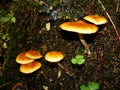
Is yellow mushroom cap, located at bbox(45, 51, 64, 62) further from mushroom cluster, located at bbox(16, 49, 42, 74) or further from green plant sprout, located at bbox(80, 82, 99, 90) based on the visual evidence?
green plant sprout, located at bbox(80, 82, 99, 90)

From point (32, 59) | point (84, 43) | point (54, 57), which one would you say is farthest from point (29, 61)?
point (84, 43)

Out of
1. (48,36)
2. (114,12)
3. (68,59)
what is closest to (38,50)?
(48,36)

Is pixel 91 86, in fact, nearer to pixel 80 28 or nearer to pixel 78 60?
pixel 78 60

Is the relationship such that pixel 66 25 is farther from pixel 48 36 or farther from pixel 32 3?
pixel 32 3

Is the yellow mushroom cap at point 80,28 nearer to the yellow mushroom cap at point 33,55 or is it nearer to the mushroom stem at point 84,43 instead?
the mushroom stem at point 84,43

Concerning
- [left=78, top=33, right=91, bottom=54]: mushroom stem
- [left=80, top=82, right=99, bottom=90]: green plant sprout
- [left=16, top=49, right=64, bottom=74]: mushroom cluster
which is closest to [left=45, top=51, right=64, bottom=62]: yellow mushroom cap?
[left=16, top=49, right=64, bottom=74]: mushroom cluster
